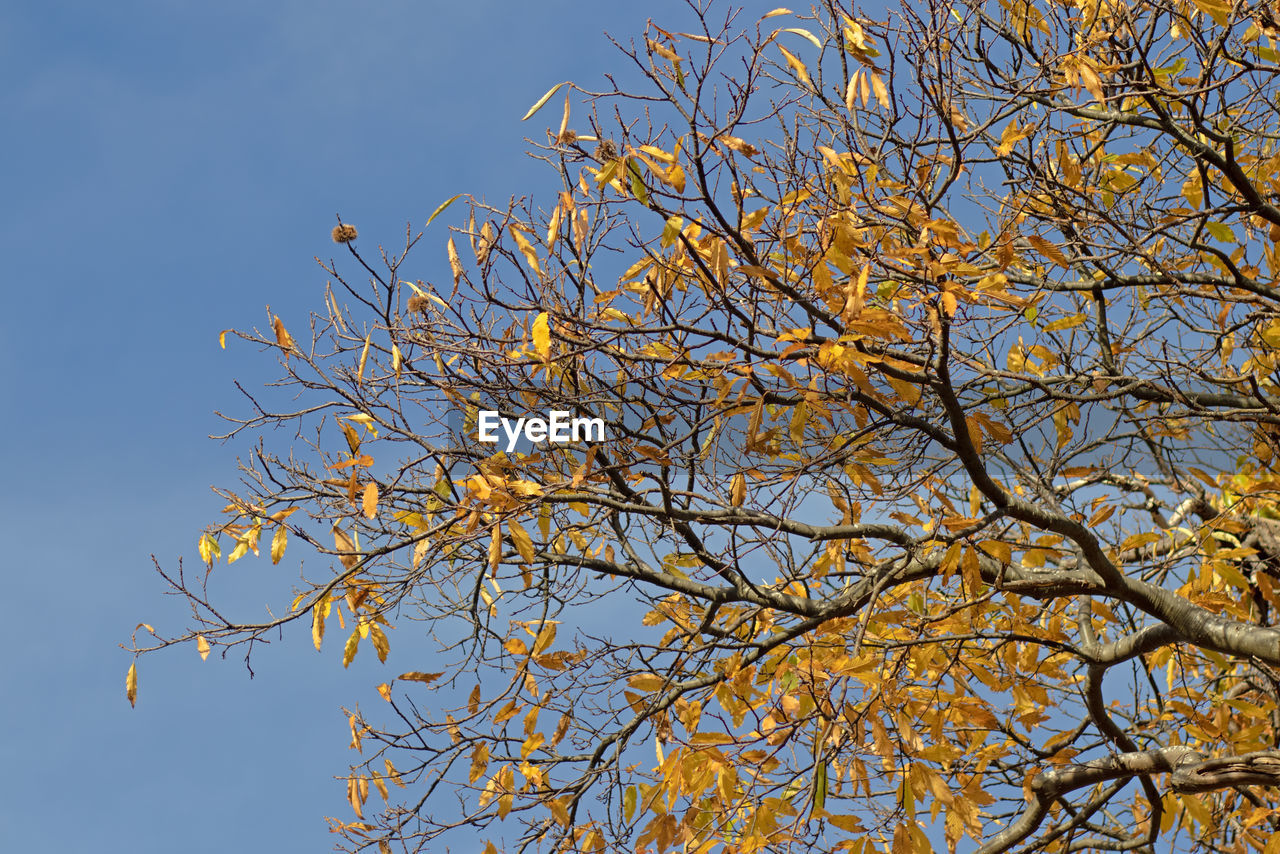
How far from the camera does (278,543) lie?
4.88m

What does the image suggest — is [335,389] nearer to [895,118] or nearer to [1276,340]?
[895,118]

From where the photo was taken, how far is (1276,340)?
542 cm

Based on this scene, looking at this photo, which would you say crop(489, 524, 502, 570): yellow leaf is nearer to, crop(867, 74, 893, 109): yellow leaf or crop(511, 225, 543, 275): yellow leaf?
crop(511, 225, 543, 275): yellow leaf

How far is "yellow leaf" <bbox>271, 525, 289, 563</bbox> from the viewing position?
4.85 metres

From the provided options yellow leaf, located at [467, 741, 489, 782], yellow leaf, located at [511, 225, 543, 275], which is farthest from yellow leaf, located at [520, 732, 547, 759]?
yellow leaf, located at [511, 225, 543, 275]

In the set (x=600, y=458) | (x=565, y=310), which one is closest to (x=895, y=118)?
(x=565, y=310)

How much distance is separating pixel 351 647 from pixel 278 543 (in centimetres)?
54

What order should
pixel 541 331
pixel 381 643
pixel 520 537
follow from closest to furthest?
pixel 541 331, pixel 520 537, pixel 381 643

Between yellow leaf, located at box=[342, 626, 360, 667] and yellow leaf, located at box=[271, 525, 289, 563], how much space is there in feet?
1.47

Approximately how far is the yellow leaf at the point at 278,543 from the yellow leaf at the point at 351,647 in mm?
447

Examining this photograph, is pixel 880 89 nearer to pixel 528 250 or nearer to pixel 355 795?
pixel 528 250

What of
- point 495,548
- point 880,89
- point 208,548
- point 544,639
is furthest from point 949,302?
point 208,548

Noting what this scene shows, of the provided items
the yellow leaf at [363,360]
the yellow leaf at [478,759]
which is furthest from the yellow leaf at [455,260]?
the yellow leaf at [478,759]

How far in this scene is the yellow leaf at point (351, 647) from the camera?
4.83 m
